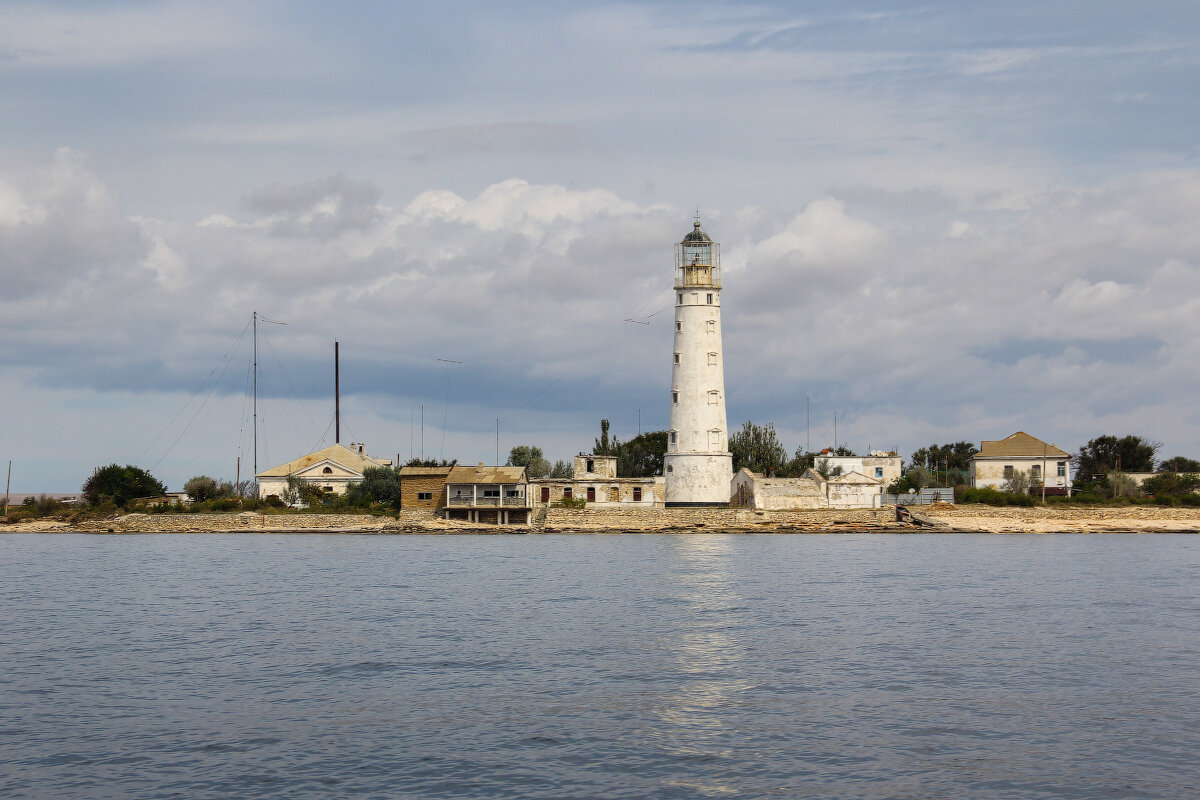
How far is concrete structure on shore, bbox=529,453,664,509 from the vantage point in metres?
73.4

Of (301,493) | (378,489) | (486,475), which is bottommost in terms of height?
(301,493)

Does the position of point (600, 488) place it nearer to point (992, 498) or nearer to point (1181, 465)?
point (992, 498)

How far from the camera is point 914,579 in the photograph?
4091cm

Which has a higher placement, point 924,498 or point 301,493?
point 301,493

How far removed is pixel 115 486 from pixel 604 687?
230 feet

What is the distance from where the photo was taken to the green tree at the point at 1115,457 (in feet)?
324

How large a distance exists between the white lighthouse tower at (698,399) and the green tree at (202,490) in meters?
36.5

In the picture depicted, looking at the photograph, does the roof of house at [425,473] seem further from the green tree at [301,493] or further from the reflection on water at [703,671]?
the reflection on water at [703,671]

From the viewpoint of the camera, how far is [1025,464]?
8856cm

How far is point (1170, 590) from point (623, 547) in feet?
93.9

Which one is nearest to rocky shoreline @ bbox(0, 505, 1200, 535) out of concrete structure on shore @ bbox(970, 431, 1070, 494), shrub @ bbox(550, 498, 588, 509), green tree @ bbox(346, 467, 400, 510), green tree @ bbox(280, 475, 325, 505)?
shrub @ bbox(550, 498, 588, 509)

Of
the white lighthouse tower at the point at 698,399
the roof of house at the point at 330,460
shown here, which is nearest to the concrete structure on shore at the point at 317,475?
the roof of house at the point at 330,460

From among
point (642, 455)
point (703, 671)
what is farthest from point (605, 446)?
point (703, 671)

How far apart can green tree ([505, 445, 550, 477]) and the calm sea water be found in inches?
1946
